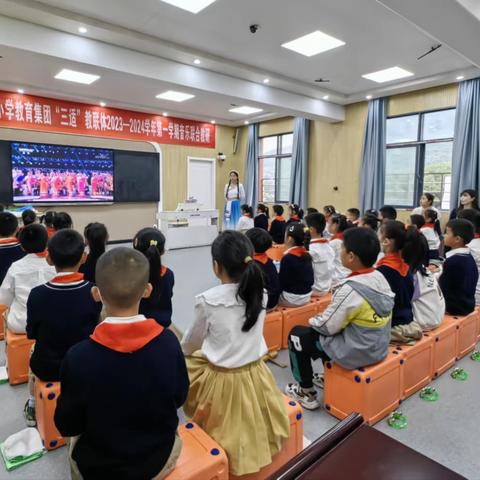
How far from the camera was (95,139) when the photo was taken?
7367 millimetres

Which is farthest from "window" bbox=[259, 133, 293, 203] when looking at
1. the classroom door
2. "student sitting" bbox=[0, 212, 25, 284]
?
"student sitting" bbox=[0, 212, 25, 284]

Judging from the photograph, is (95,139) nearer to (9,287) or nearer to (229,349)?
(9,287)

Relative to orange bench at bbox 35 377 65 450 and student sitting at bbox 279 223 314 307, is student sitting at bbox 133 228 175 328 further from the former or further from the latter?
student sitting at bbox 279 223 314 307

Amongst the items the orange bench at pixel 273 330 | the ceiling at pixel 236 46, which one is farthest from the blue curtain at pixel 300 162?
the orange bench at pixel 273 330

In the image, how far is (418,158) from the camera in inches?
254

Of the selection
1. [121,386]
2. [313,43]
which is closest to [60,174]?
[313,43]

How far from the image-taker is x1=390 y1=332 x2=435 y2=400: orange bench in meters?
2.16

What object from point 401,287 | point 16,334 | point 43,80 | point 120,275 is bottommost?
point 16,334

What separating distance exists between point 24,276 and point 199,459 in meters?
1.67

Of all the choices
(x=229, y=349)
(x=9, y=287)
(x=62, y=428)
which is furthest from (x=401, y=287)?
(x=9, y=287)

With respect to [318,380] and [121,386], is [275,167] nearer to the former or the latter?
[318,380]

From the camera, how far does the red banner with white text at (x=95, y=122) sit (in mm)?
6566

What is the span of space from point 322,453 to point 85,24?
4749 millimetres

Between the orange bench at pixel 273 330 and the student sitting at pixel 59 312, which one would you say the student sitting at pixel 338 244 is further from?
the student sitting at pixel 59 312
